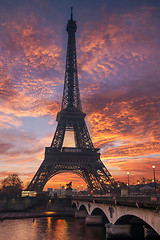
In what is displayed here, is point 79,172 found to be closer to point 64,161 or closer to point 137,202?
point 64,161

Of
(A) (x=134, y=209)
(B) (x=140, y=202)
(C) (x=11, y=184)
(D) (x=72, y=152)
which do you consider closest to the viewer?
(B) (x=140, y=202)

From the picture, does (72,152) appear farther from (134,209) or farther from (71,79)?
(134,209)

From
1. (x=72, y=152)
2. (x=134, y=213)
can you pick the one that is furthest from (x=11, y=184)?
(x=134, y=213)

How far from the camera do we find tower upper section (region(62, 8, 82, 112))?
105863 millimetres

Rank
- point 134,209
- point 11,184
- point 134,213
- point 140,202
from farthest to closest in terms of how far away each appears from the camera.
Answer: point 11,184, point 134,209, point 134,213, point 140,202

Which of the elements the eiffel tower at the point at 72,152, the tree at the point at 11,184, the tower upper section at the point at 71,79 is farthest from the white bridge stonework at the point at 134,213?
the tree at the point at 11,184

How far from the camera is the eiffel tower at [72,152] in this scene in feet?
288

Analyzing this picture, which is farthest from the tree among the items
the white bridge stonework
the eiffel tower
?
the white bridge stonework

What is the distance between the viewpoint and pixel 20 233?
4341 cm

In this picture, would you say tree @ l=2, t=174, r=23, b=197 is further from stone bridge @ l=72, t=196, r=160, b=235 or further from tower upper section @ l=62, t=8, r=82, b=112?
stone bridge @ l=72, t=196, r=160, b=235

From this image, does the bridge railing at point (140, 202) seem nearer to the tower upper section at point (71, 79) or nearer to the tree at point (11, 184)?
the tower upper section at point (71, 79)

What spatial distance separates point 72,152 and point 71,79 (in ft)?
122

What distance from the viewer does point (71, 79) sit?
110 metres

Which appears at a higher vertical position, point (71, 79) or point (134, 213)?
point (71, 79)
